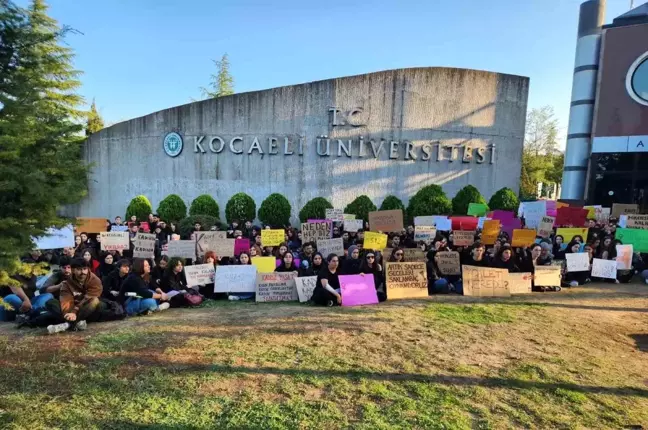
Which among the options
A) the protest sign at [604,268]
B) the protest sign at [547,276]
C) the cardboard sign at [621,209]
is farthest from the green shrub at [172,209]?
the cardboard sign at [621,209]

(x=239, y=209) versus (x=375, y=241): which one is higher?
(x=239, y=209)

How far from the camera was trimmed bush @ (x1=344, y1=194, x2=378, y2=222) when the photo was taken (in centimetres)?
1636

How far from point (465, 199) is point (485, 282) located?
32.9 ft

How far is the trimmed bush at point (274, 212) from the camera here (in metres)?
16.0

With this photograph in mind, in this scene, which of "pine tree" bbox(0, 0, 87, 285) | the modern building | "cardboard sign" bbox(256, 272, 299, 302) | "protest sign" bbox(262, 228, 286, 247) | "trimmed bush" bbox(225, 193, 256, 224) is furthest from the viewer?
the modern building

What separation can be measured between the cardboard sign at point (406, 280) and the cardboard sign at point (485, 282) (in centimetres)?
90

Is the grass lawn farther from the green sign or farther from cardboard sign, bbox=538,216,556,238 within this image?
cardboard sign, bbox=538,216,556,238

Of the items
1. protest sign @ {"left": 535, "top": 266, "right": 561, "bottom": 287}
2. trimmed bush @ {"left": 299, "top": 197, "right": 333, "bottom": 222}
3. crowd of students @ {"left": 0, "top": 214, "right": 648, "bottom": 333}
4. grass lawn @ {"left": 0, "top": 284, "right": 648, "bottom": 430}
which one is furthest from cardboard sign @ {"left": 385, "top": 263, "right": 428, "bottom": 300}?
trimmed bush @ {"left": 299, "top": 197, "right": 333, "bottom": 222}

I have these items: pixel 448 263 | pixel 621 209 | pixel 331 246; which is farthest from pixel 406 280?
pixel 621 209

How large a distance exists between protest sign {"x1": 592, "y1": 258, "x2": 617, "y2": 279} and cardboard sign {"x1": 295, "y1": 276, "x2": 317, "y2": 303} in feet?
23.8

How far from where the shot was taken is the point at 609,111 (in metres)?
19.3

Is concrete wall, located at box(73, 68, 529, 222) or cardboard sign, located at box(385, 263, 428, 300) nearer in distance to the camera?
cardboard sign, located at box(385, 263, 428, 300)

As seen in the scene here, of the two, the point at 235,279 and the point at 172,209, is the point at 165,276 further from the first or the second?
the point at 172,209

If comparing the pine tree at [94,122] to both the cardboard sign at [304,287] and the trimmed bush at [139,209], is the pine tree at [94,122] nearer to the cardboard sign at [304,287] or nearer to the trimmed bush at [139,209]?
the trimmed bush at [139,209]
